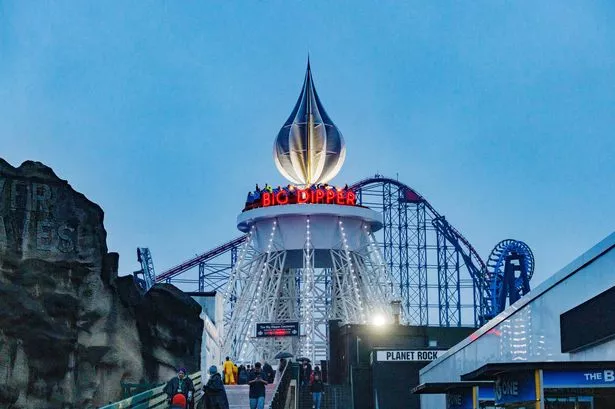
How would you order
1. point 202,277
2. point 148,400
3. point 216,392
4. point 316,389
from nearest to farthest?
point 216,392, point 148,400, point 316,389, point 202,277

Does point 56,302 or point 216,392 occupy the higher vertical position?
point 56,302

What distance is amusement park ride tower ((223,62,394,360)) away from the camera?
232ft

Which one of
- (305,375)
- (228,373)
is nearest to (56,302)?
(228,373)

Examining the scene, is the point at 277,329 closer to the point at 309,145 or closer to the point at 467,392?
the point at 309,145

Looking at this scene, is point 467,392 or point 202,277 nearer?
point 467,392

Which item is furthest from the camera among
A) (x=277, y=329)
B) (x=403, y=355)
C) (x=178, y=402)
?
(x=277, y=329)

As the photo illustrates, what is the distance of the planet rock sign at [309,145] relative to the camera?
236 feet

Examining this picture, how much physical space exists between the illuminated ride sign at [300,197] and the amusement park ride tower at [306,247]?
2.5 inches

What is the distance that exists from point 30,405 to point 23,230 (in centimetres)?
445

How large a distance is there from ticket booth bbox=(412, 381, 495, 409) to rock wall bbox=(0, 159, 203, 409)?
32.0 feet

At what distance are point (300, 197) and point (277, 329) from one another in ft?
28.2

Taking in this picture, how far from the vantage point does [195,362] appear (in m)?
34.0

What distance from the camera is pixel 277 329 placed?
69062mm

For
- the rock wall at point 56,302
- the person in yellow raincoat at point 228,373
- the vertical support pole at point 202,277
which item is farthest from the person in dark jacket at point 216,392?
the vertical support pole at point 202,277
